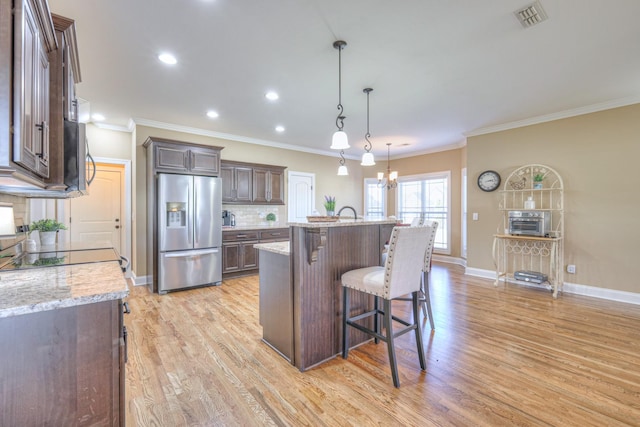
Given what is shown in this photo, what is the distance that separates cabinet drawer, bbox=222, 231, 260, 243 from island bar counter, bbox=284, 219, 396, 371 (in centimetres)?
297

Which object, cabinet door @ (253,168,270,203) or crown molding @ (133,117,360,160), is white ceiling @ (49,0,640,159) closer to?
crown molding @ (133,117,360,160)

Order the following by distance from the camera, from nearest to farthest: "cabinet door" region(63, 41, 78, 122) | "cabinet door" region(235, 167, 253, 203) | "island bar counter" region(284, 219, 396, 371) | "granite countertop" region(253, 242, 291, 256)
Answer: "cabinet door" region(63, 41, 78, 122) < "island bar counter" region(284, 219, 396, 371) < "granite countertop" region(253, 242, 291, 256) < "cabinet door" region(235, 167, 253, 203)

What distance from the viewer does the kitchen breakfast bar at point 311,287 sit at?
221 centimetres

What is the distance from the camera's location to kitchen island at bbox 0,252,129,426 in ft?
3.02

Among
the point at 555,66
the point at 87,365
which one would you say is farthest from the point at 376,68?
the point at 87,365

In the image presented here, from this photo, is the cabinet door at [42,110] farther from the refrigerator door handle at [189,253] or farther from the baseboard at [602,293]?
the baseboard at [602,293]

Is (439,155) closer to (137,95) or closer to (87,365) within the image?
(137,95)

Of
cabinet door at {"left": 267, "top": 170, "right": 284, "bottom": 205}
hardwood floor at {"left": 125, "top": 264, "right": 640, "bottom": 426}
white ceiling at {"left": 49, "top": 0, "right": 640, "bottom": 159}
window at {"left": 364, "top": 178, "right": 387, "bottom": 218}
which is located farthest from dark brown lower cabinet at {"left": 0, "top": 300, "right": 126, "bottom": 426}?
window at {"left": 364, "top": 178, "right": 387, "bottom": 218}

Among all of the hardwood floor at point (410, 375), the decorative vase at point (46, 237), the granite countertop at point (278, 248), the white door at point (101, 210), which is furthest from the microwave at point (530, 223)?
the white door at point (101, 210)

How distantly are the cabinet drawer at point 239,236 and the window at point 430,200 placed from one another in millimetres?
3619

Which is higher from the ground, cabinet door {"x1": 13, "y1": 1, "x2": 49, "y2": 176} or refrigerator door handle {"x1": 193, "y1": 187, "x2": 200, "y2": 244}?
cabinet door {"x1": 13, "y1": 1, "x2": 49, "y2": 176}

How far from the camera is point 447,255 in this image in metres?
6.61

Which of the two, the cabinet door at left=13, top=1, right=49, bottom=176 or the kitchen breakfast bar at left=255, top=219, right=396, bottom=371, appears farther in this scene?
the kitchen breakfast bar at left=255, top=219, right=396, bottom=371

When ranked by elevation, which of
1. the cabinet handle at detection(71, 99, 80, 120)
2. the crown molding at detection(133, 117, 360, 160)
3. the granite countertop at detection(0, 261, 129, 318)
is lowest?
the granite countertop at detection(0, 261, 129, 318)
